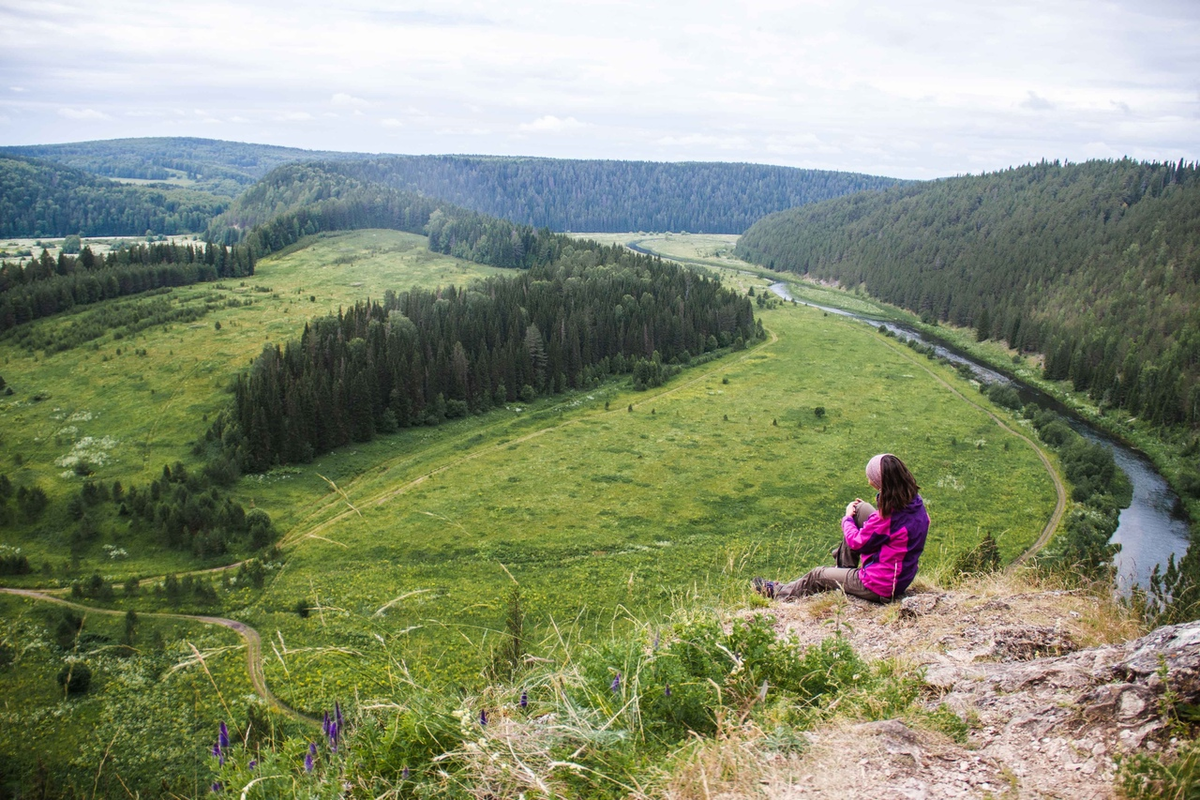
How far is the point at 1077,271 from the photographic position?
5118 inches

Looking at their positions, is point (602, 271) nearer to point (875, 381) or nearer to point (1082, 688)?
point (875, 381)

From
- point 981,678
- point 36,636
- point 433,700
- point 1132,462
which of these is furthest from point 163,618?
point 1132,462

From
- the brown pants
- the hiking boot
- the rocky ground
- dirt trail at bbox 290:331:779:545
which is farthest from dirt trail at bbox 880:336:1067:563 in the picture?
dirt trail at bbox 290:331:779:545

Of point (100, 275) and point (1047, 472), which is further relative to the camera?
point (100, 275)

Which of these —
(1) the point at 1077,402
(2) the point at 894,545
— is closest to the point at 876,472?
(2) the point at 894,545

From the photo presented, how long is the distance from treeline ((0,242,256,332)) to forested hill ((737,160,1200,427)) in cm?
14648

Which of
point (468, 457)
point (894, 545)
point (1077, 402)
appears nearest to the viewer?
point (894, 545)

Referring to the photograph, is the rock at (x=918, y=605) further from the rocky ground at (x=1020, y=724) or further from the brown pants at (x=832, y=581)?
the rocky ground at (x=1020, y=724)

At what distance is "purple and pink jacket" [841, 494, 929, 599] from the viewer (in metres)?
11.2

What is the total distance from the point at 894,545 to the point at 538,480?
51.2 metres

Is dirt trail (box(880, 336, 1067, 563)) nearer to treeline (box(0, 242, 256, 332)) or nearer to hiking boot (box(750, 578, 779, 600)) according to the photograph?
hiking boot (box(750, 578, 779, 600))

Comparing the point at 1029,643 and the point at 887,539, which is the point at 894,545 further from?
the point at 1029,643

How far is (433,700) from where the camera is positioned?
23.9ft

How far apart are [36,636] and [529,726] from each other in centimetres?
4356
